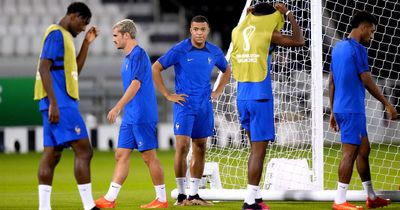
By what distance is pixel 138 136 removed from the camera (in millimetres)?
10188

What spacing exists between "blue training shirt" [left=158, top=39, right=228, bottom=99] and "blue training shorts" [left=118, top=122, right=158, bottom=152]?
0.60 metres

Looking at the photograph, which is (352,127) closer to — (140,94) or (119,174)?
(140,94)

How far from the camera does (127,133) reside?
1030 centimetres

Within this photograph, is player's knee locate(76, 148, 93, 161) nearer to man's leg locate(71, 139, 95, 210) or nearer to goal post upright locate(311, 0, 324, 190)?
man's leg locate(71, 139, 95, 210)

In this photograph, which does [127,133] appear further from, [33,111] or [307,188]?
[33,111]

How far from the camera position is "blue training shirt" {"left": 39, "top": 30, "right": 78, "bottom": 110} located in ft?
28.2

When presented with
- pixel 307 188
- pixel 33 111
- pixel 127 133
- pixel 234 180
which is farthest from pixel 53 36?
pixel 33 111

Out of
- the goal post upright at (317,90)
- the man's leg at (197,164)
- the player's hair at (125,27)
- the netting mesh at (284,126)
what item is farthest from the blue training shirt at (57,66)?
the netting mesh at (284,126)

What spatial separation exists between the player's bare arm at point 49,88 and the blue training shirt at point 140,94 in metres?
1.63

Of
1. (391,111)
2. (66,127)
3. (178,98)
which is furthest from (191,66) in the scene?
(66,127)

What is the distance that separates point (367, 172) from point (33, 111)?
42.5 feet

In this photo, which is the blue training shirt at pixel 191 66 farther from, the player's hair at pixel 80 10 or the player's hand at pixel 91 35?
the player's hair at pixel 80 10

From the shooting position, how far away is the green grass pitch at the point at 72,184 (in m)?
10.6

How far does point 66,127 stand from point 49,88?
370mm
